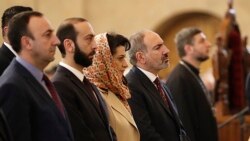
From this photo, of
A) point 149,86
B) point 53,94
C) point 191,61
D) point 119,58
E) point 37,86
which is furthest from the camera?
point 191,61

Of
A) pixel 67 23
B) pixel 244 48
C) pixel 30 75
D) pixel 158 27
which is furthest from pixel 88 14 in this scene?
pixel 30 75

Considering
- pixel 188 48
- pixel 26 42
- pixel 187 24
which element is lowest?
pixel 187 24

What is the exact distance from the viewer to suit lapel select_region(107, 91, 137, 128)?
4660 mm

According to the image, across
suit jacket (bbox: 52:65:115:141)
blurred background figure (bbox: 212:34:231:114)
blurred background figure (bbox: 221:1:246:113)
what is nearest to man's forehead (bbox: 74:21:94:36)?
suit jacket (bbox: 52:65:115:141)

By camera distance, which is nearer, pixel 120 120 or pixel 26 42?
pixel 26 42

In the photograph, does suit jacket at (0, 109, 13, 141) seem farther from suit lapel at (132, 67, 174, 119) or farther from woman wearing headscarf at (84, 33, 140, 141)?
suit lapel at (132, 67, 174, 119)

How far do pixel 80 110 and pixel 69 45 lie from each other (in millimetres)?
426

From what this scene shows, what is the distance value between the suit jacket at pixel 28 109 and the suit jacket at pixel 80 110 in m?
0.33

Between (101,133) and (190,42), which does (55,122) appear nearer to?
(101,133)

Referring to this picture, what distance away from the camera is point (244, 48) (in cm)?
981

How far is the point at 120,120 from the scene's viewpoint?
15.1 feet

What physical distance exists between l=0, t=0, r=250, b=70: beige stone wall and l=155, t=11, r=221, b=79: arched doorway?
192 millimetres

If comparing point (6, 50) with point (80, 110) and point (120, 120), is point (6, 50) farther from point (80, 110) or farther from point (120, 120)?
point (120, 120)

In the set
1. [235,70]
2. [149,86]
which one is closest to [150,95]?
[149,86]
